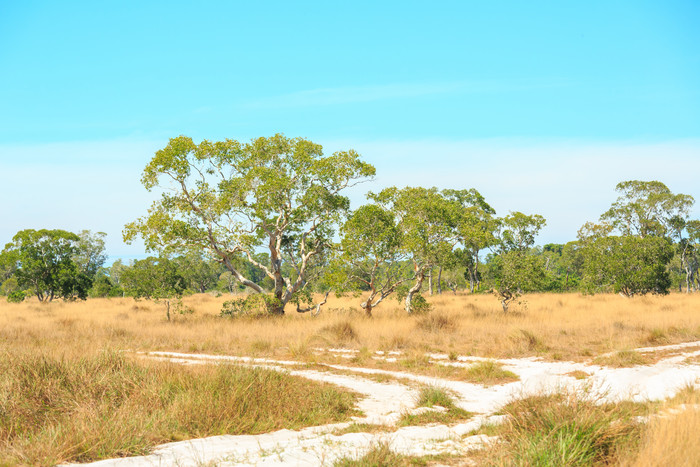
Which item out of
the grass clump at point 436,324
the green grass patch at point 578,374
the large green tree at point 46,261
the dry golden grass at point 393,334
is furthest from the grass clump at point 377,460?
the large green tree at point 46,261

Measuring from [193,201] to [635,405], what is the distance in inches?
749

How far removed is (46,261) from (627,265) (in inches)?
1519

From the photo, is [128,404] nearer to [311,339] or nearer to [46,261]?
[311,339]

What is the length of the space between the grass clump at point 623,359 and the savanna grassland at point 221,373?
0.35 ft

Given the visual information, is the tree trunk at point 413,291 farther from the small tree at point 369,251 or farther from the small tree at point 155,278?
the small tree at point 155,278

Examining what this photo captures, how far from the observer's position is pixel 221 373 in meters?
9.23

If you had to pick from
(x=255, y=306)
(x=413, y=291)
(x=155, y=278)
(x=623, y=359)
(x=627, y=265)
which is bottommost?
(x=623, y=359)

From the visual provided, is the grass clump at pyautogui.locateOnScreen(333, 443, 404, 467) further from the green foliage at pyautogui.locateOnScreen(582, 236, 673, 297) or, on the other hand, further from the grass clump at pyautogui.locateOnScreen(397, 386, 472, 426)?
the green foliage at pyautogui.locateOnScreen(582, 236, 673, 297)

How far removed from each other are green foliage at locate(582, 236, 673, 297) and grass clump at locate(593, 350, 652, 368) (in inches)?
859

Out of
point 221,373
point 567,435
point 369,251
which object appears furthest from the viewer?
point 369,251

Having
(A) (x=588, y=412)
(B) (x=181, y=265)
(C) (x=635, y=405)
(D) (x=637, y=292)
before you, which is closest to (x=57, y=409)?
(A) (x=588, y=412)

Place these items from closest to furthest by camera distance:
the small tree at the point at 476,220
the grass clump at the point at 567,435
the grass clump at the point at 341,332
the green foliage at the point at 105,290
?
the grass clump at the point at 567,435 < the grass clump at the point at 341,332 < the small tree at the point at 476,220 < the green foliage at the point at 105,290

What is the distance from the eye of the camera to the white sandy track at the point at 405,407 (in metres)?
6.10

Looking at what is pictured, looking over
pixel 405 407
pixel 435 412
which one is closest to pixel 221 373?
pixel 405 407
